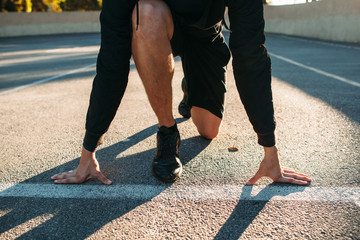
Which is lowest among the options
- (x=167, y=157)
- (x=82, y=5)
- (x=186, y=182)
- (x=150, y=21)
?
(x=186, y=182)

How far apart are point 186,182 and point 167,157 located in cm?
20

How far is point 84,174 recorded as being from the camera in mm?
1814

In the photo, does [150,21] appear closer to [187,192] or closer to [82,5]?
[187,192]

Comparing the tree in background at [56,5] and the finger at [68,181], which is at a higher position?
the tree in background at [56,5]

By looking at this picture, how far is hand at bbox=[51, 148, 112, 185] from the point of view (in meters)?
1.80

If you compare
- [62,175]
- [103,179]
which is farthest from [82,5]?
[103,179]

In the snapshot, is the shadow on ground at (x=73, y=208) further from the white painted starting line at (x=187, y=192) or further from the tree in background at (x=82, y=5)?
the tree in background at (x=82, y=5)

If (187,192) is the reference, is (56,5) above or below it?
above

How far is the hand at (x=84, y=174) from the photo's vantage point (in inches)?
71.1

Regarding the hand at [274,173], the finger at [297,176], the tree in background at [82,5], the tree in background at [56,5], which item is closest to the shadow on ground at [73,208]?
the hand at [274,173]

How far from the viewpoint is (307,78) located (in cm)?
483

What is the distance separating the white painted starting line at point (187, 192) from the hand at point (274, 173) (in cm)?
4

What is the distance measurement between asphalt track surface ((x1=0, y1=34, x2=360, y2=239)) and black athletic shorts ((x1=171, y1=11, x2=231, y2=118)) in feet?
1.05

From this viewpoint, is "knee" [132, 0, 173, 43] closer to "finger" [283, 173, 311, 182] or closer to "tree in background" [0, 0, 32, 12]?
"finger" [283, 173, 311, 182]
